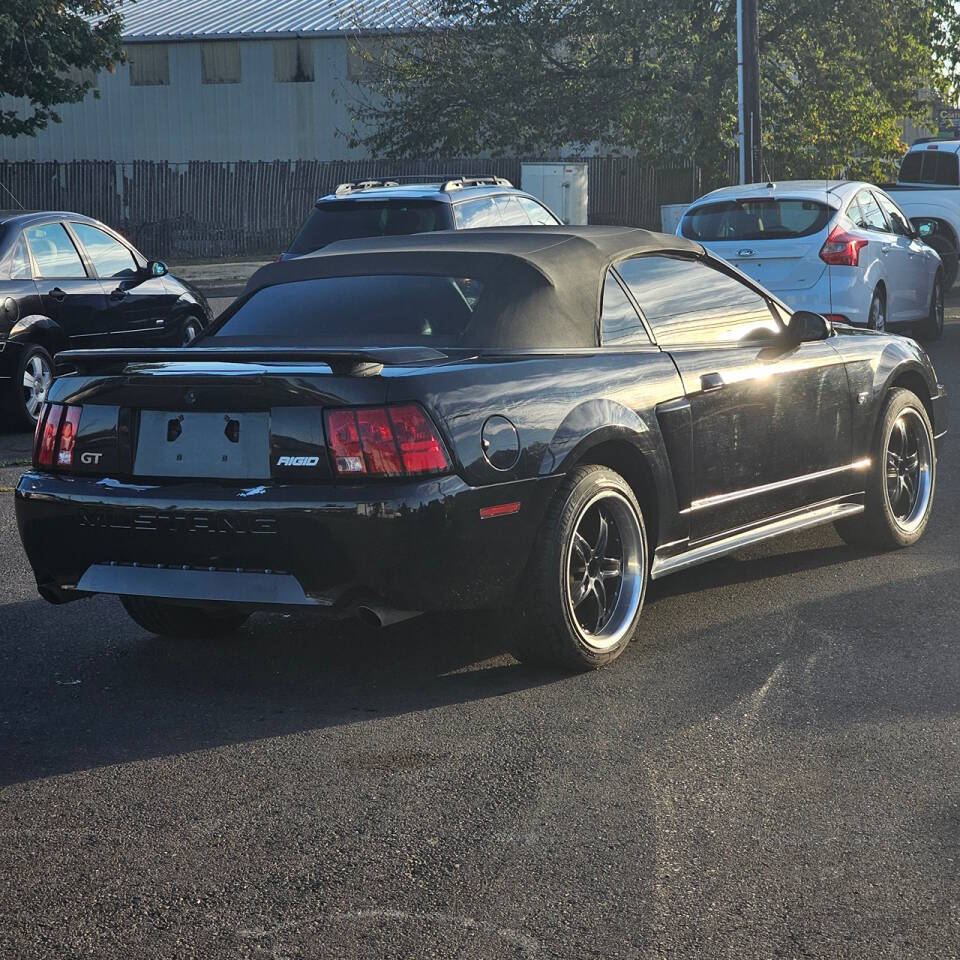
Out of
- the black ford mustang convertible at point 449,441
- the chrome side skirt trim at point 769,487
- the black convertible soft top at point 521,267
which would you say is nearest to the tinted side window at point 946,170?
the chrome side skirt trim at point 769,487

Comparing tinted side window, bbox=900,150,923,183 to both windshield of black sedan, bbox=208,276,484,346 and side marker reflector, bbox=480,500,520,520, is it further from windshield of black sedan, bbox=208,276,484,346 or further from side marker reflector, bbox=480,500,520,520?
side marker reflector, bbox=480,500,520,520

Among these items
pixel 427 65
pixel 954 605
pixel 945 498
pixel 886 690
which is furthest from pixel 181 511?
pixel 427 65

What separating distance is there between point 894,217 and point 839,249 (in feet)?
7.14

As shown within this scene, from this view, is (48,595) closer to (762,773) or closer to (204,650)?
(204,650)

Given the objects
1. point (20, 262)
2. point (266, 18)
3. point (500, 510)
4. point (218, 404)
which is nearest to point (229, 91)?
point (266, 18)

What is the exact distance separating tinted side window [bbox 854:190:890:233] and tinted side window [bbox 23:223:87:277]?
7.01m

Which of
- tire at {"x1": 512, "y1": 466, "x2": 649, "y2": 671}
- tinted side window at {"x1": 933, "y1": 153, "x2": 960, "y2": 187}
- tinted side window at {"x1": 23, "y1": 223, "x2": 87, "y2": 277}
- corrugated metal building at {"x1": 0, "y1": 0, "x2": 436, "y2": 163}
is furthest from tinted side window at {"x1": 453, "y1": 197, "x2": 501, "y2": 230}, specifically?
corrugated metal building at {"x1": 0, "y1": 0, "x2": 436, "y2": 163}

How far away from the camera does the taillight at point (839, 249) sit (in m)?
14.8

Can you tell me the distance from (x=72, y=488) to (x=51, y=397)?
42 cm

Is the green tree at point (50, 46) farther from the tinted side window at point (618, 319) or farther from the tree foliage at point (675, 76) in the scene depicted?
the tinted side window at point (618, 319)

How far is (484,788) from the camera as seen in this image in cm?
456

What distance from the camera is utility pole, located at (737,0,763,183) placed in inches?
1105

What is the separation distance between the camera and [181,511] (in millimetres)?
5344

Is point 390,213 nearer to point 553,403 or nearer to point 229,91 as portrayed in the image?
point 553,403
